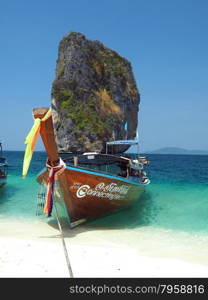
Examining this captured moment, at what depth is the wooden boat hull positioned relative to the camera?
10.1 metres

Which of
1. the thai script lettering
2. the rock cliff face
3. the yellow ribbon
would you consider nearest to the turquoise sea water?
the thai script lettering

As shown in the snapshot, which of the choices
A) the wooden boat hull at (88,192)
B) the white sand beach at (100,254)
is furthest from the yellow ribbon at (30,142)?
the wooden boat hull at (88,192)

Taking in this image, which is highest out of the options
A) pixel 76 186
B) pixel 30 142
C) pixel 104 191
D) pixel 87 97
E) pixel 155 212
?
pixel 87 97

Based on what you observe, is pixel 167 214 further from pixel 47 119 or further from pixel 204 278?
pixel 47 119

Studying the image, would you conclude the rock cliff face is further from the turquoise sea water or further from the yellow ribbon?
the yellow ribbon

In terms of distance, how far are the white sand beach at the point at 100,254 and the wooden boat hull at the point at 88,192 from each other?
0.78 meters

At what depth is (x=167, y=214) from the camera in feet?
47.6

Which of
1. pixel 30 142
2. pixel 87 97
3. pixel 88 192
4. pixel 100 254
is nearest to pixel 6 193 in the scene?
pixel 88 192

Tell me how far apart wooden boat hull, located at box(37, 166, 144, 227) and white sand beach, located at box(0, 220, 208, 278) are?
78 centimetres

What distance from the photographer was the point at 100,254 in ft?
24.6

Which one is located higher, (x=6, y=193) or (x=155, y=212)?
(x=155, y=212)

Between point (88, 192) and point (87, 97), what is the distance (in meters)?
61.0

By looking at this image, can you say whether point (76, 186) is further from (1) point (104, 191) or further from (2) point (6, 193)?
(2) point (6, 193)

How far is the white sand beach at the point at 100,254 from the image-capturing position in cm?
614
